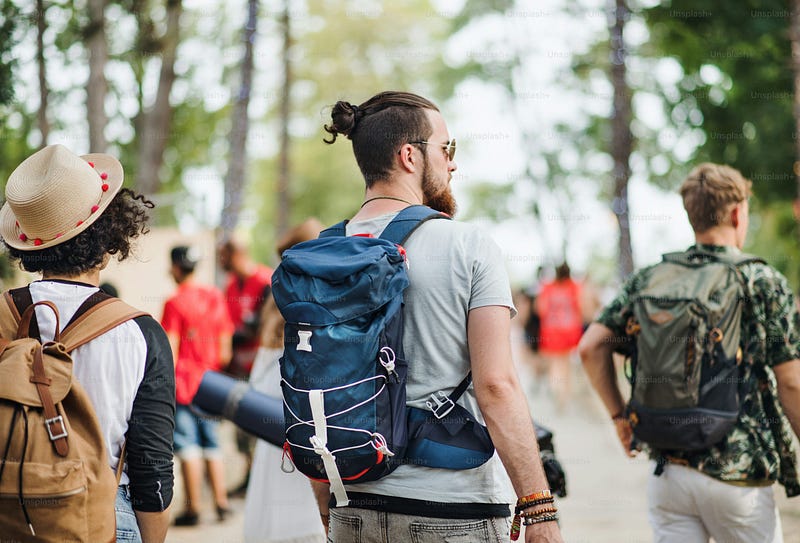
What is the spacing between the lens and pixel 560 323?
1469 cm

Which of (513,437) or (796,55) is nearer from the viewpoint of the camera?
(513,437)

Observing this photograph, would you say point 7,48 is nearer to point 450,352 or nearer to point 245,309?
point 245,309

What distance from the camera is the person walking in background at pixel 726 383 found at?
11.3 feet

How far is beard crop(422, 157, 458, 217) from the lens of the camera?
2.74 meters

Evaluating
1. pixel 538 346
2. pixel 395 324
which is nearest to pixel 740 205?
pixel 395 324

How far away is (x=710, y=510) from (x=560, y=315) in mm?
11231

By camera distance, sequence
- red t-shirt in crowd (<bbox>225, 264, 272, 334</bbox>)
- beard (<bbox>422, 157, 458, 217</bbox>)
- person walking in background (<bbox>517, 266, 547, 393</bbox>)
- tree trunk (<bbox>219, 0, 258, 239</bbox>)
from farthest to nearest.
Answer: person walking in background (<bbox>517, 266, 547, 393</bbox>)
tree trunk (<bbox>219, 0, 258, 239</bbox>)
red t-shirt in crowd (<bbox>225, 264, 272, 334</bbox>)
beard (<bbox>422, 157, 458, 217</bbox>)

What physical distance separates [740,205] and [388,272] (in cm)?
189

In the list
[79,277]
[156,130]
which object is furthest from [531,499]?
[156,130]

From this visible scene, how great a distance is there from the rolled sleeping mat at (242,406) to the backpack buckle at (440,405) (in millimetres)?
1684

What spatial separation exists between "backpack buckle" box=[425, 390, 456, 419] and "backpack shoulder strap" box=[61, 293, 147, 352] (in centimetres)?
83

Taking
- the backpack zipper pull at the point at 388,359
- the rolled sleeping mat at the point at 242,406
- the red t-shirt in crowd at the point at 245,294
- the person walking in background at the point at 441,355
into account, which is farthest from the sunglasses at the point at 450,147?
the red t-shirt in crowd at the point at 245,294

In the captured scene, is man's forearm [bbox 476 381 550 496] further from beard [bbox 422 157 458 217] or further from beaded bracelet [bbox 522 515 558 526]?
beard [bbox 422 157 458 217]

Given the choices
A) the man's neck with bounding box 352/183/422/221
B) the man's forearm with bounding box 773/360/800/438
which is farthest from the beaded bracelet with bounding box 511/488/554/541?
the man's forearm with bounding box 773/360/800/438
